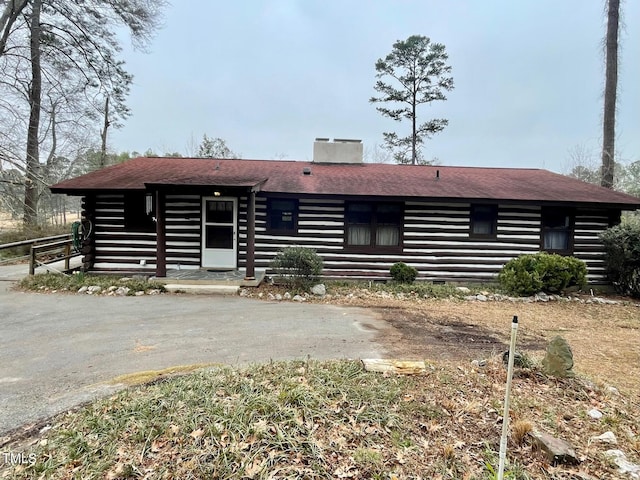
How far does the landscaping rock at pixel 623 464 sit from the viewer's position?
2406 mm

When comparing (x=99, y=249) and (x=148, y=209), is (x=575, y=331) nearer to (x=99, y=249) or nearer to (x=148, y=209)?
(x=148, y=209)

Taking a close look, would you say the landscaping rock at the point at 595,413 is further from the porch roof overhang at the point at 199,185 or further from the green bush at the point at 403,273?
the porch roof overhang at the point at 199,185

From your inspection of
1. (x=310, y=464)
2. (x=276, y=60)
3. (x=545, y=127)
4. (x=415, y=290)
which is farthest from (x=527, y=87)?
(x=310, y=464)

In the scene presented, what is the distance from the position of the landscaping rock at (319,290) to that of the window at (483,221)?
5.01 m

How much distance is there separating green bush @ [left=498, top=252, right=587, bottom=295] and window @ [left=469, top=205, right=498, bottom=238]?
1.69m

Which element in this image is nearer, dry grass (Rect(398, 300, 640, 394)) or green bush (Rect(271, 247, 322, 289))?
dry grass (Rect(398, 300, 640, 394))

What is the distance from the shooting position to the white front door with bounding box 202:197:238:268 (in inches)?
399

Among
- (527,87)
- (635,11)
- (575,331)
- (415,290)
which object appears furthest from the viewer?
(527,87)

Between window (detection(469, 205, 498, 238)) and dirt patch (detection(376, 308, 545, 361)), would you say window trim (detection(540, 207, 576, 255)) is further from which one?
dirt patch (detection(376, 308, 545, 361))

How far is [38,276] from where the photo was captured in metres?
9.09

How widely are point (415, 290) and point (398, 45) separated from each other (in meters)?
16.9

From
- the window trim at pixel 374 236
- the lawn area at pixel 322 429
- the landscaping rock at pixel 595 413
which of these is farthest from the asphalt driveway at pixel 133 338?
the window trim at pixel 374 236

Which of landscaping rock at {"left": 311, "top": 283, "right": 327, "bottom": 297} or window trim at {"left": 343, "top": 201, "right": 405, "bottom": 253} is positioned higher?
window trim at {"left": 343, "top": 201, "right": 405, "bottom": 253}

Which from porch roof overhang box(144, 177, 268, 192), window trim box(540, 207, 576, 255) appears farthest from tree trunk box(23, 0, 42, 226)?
window trim box(540, 207, 576, 255)
